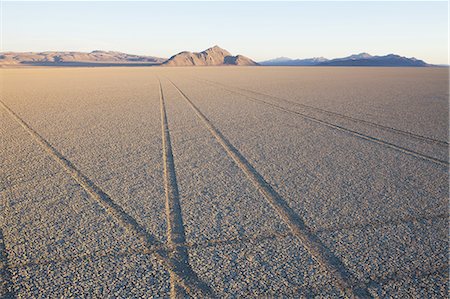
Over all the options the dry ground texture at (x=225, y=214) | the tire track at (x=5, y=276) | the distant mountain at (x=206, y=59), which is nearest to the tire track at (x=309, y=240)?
the dry ground texture at (x=225, y=214)

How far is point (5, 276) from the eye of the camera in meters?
2.72

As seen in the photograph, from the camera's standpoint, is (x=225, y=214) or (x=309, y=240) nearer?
(x=309, y=240)

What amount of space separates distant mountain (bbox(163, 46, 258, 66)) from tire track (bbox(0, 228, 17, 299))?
138 m

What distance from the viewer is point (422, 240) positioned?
324 cm

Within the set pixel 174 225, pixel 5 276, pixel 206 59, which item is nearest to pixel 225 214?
pixel 174 225

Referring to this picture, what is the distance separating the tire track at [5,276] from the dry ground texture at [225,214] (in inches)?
0.6

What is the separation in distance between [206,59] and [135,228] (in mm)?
159559

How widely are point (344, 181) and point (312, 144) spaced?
6.57 ft

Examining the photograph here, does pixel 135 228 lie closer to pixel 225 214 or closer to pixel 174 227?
pixel 174 227

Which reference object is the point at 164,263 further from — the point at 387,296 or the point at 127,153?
the point at 127,153

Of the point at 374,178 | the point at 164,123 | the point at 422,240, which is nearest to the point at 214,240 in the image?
the point at 422,240

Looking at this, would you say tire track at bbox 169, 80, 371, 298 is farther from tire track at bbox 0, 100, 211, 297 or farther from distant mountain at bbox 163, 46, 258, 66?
distant mountain at bbox 163, 46, 258, 66

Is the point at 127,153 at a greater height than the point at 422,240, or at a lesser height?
greater

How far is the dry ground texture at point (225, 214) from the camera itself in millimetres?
2674
